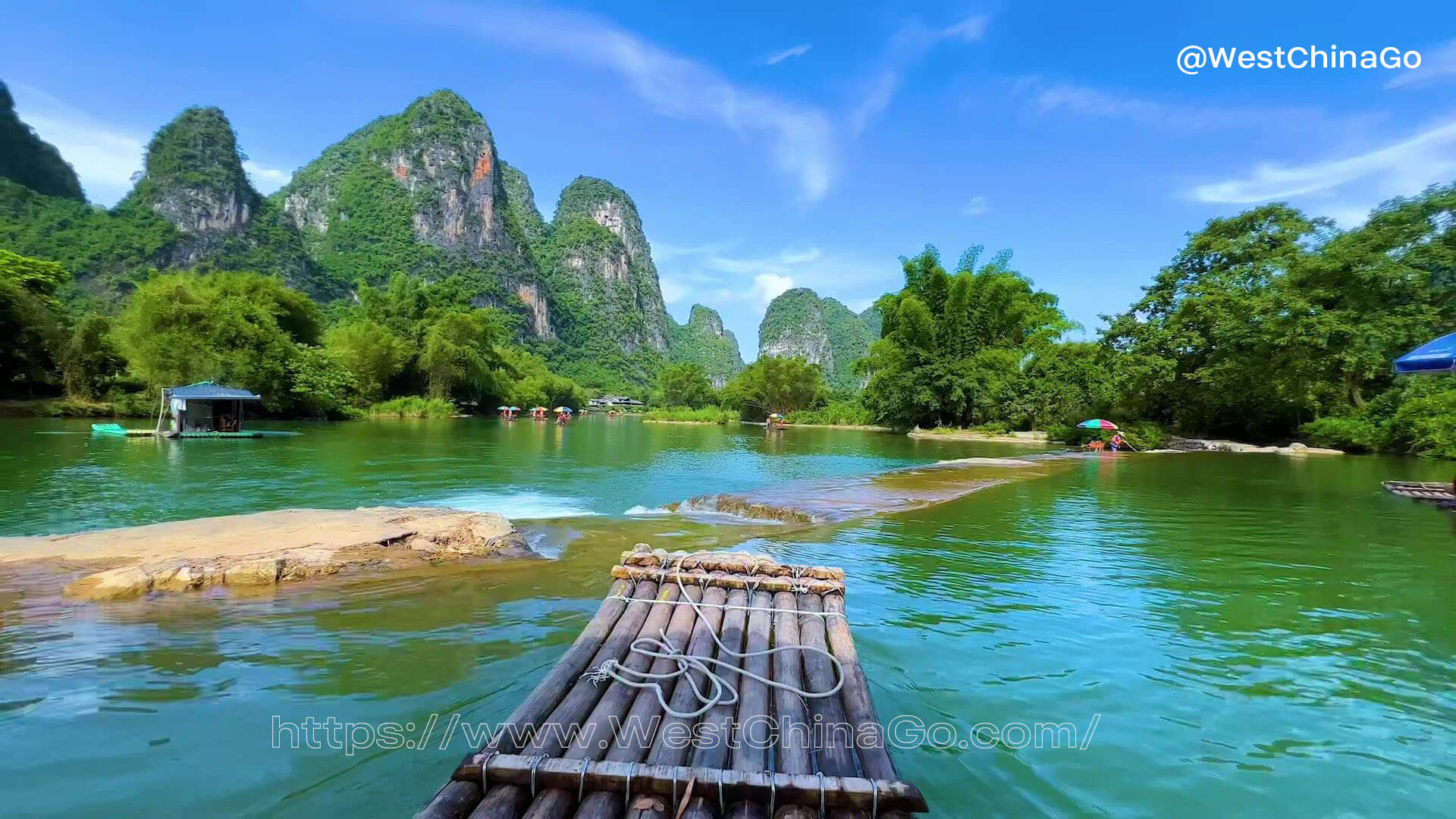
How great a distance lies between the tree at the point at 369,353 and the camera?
49.0m

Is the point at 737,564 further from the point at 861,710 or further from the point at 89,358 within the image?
the point at 89,358

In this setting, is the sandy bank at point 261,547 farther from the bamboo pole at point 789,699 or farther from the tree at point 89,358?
the tree at point 89,358

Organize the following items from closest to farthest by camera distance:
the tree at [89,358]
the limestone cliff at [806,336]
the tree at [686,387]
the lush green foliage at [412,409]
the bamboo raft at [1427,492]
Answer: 1. the bamboo raft at [1427,492]
2. the tree at [89,358]
3. the lush green foliage at [412,409]
4. the tree at [686,387]
5. the limestone cliff at [806,336]

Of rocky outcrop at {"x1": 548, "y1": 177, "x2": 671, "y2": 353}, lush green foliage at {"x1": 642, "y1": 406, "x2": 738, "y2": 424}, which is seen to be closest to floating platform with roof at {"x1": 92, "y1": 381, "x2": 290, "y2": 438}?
lush green foliage at {"x1": 642, "y1": 406, "x2": 738, "y2": 424}

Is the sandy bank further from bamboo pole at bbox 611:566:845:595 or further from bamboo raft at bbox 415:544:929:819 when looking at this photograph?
bamboo raft at bbox 415:544:929:819

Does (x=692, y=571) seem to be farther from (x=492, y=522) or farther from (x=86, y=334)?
(x=86, y=334)

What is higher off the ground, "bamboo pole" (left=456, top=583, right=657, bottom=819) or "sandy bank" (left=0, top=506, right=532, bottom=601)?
"bamboo pole" (left=456, top=583, right=657, bottom=819)

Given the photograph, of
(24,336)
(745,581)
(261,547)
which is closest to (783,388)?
(24,336)

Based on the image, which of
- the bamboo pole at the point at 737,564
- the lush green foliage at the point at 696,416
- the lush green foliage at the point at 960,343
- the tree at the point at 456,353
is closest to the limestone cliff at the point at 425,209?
the tree at the point at 456,353

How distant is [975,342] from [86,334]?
49.8 meters

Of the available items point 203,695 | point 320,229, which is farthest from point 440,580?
point 320,229

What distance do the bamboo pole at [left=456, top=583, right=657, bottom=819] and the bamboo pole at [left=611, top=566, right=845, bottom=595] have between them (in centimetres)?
11

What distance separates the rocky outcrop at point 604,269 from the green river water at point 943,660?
451ft

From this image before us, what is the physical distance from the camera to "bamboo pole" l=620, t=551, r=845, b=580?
477cm
